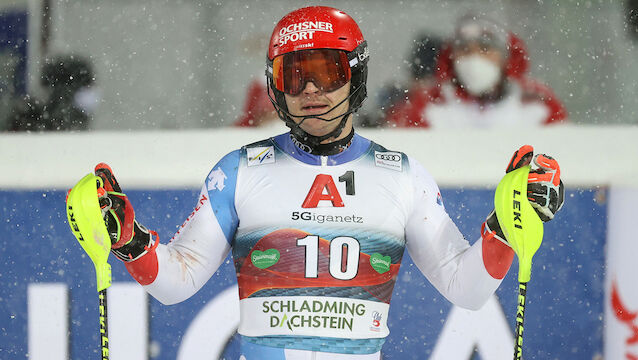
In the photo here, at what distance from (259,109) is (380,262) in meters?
2.86

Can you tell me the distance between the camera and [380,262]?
2543mm

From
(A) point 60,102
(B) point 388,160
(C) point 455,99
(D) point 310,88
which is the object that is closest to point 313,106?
(D) point 310,88

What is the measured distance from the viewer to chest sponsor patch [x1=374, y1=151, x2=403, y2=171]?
2633 mm

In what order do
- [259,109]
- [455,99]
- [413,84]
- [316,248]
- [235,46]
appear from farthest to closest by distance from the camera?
[235,46] → [413,84] → [259,109] → [455,99] → [316,248]

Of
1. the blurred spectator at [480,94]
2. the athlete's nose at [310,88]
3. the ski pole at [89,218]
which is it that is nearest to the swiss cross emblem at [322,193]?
the athlete's nose at [310,88]

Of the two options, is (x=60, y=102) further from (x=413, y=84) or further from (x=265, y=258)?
(x=265, y=258)

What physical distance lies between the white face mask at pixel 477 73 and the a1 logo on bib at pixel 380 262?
8.75 feet

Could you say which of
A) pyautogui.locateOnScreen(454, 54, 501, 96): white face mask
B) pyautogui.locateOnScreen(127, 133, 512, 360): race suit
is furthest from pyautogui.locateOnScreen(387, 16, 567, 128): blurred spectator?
pyautogui.locateOnScreen(127, 133, 512, 360): race suit

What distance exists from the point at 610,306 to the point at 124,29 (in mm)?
4197

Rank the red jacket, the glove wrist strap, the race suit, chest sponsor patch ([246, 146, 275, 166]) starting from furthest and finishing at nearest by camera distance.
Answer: the red jacket
chest sponsor patch ([246, 146, 275, 166])
the race suit
the glove wrist strap

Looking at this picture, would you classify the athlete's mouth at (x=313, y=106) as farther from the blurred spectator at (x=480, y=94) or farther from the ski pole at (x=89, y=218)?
the blurred spectator at (x=480, y=94)

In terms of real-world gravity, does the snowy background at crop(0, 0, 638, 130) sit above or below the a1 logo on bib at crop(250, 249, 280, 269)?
above

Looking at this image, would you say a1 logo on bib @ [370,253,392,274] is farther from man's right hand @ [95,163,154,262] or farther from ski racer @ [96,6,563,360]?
man's right hand @ [95,163,154,262]

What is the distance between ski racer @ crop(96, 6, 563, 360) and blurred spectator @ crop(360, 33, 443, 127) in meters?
2.64
